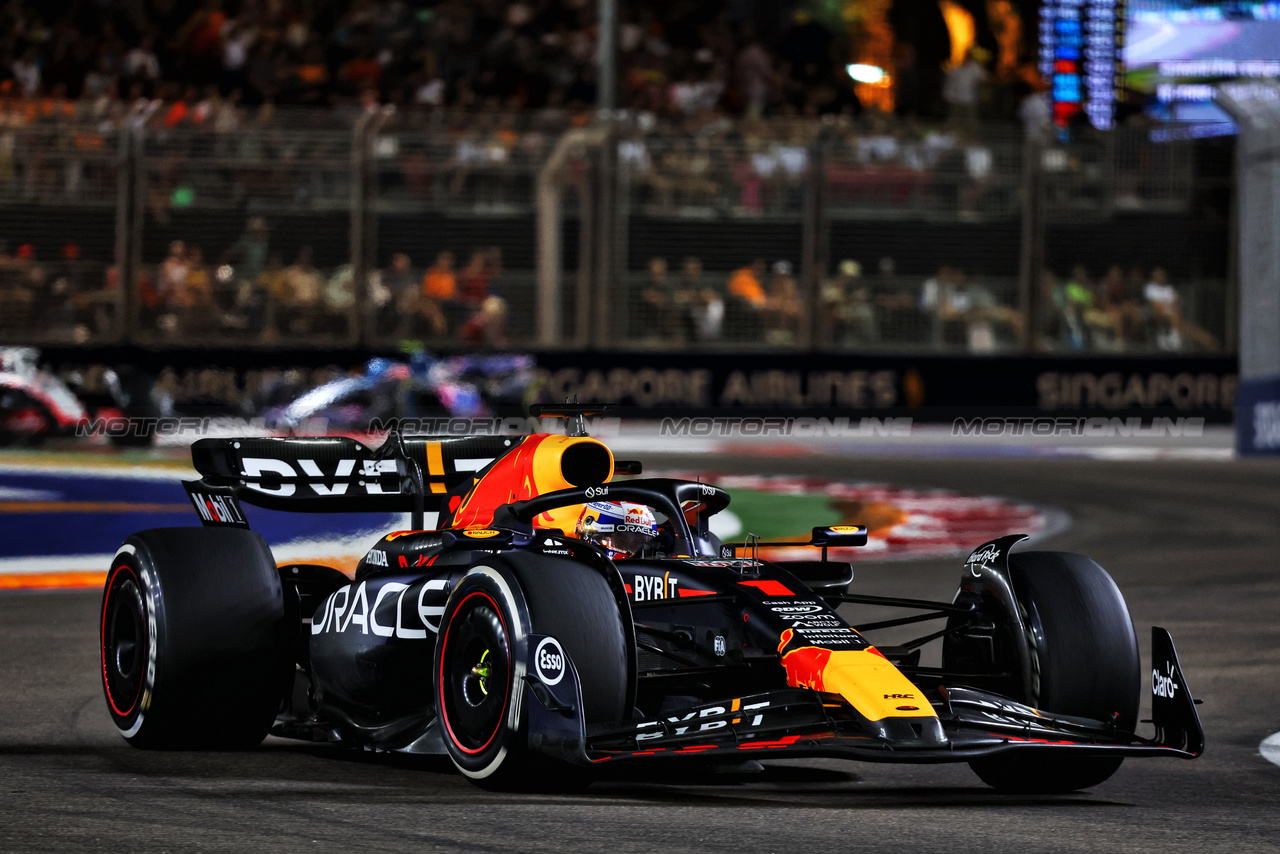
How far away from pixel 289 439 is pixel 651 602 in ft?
7.05

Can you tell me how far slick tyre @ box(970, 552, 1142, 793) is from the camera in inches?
224

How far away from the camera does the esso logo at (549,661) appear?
5117 mm

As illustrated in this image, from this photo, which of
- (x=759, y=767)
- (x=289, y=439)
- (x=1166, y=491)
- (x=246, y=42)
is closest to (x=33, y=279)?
(x=246, y=42)

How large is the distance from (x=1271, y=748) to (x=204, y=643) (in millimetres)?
3441

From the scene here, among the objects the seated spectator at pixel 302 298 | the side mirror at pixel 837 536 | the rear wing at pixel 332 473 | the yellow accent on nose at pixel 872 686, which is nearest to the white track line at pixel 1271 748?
the side mirror at pixel 837 536

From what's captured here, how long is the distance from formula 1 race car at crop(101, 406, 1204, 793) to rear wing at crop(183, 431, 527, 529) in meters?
0.03

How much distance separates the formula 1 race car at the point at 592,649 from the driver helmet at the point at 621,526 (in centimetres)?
1

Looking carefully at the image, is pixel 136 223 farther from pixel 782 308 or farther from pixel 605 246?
pixel 782 308

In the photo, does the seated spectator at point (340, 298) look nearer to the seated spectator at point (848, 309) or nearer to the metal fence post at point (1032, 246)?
the seated spectator at point (848, 309)

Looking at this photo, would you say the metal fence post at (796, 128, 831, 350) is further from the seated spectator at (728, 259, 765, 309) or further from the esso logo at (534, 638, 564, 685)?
the esso logo at (534, 638, 564, 685)

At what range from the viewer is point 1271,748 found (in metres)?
6.66

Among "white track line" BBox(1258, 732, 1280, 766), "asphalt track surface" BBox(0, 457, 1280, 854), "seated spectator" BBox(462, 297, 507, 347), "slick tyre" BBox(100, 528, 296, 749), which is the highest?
"seated spectator" BBox(462, 297, 507, 347)

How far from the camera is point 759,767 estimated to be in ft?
19.7

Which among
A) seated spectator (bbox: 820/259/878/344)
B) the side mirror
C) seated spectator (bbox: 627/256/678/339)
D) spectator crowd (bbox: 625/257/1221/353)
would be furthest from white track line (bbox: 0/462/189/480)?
the side mirror
